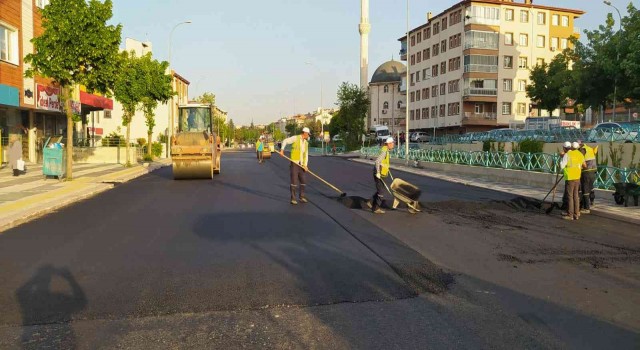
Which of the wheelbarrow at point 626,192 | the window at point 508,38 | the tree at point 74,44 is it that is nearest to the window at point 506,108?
the window at point 508,38

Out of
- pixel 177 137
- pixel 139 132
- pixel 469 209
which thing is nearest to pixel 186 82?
pixel 139 132

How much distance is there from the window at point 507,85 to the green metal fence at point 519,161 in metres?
32.0

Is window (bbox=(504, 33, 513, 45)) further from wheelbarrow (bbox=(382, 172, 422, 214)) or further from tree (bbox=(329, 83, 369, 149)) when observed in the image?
wheelbarrow (bbox=(382, 172, 422, 214))

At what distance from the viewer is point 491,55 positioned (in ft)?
197

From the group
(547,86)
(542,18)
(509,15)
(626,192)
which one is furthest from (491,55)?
(626,192)

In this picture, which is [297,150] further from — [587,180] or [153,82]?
[153,82]

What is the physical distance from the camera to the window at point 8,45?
72.7 feet

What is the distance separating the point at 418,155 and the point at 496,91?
32277mm

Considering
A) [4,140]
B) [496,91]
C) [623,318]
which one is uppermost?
[496,91]

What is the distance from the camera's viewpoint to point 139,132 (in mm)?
55969

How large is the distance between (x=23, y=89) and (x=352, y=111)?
135 ft

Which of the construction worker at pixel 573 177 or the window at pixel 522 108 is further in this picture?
the window at pixel 522 108

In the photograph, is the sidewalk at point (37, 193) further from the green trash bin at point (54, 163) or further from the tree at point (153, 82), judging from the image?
the tree at point (153, 82)

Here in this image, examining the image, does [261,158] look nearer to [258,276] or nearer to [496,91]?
[258,276]
